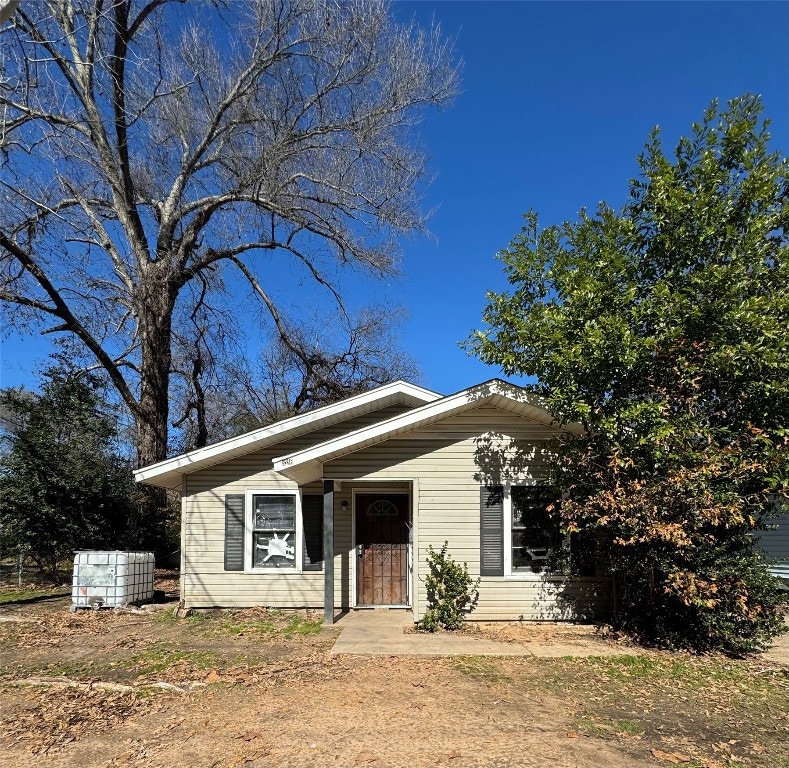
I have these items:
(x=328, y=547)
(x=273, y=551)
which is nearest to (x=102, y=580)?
(x=273, y=551)

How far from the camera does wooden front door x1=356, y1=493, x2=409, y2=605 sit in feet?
34.3

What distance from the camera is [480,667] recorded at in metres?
6.93

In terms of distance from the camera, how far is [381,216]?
1522cm

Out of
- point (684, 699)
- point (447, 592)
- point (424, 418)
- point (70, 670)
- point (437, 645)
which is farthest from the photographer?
point (424, 418)

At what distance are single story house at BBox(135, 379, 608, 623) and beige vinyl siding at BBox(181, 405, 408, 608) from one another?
17 millimetres

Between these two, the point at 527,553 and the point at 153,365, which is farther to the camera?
the point at 153,365

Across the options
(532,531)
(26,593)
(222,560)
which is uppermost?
(532,531)

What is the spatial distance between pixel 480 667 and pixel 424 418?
3489 mm

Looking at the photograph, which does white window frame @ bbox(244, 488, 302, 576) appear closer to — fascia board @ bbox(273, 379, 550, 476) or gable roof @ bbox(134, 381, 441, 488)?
gable roof @ bbox(134, 381, 441, 488)

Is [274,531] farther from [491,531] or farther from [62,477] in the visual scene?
[62,477]

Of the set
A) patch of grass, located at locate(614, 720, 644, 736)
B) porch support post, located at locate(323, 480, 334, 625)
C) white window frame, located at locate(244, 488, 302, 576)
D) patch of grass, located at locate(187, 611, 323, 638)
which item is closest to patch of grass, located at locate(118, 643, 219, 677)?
patch of grass, located at locate(187, 611, 323, 638)

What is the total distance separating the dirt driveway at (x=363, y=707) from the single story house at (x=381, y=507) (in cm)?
199

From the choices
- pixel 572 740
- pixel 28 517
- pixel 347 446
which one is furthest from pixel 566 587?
pixel 28 517

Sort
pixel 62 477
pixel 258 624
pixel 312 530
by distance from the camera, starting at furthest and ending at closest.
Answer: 1. pixel 62 477
2. pixel 312 530
3. pixel 258 624
